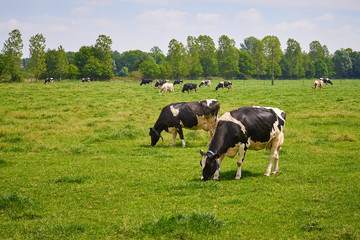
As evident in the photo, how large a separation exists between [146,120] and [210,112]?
28.8ft

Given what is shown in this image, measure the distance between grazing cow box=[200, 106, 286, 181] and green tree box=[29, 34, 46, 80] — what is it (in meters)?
96.6

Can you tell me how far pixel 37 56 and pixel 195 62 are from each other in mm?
51884

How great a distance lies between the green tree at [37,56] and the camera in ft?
316

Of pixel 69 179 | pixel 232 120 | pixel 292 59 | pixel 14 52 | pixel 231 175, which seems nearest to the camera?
pixel 232 120

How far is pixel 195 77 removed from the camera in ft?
390

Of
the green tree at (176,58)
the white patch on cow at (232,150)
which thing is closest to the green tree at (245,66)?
the green tree at (176,58)

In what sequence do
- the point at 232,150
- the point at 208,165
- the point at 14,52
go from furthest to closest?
the point at 14,52 → the point at 232,150 → the point at 208,165

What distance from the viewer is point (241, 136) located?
10992 millimetres

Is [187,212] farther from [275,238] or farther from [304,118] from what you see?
[304,118]

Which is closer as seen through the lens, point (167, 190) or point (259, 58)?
point (167, 190)

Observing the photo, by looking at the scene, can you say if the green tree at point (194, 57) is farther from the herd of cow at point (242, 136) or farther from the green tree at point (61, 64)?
the herd of cow at point (242, 136)

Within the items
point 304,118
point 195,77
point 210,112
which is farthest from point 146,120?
point 195,77

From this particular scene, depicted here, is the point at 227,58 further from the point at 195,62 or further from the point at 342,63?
the point at 342,63

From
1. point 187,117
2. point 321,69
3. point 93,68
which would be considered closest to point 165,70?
point 93,68
